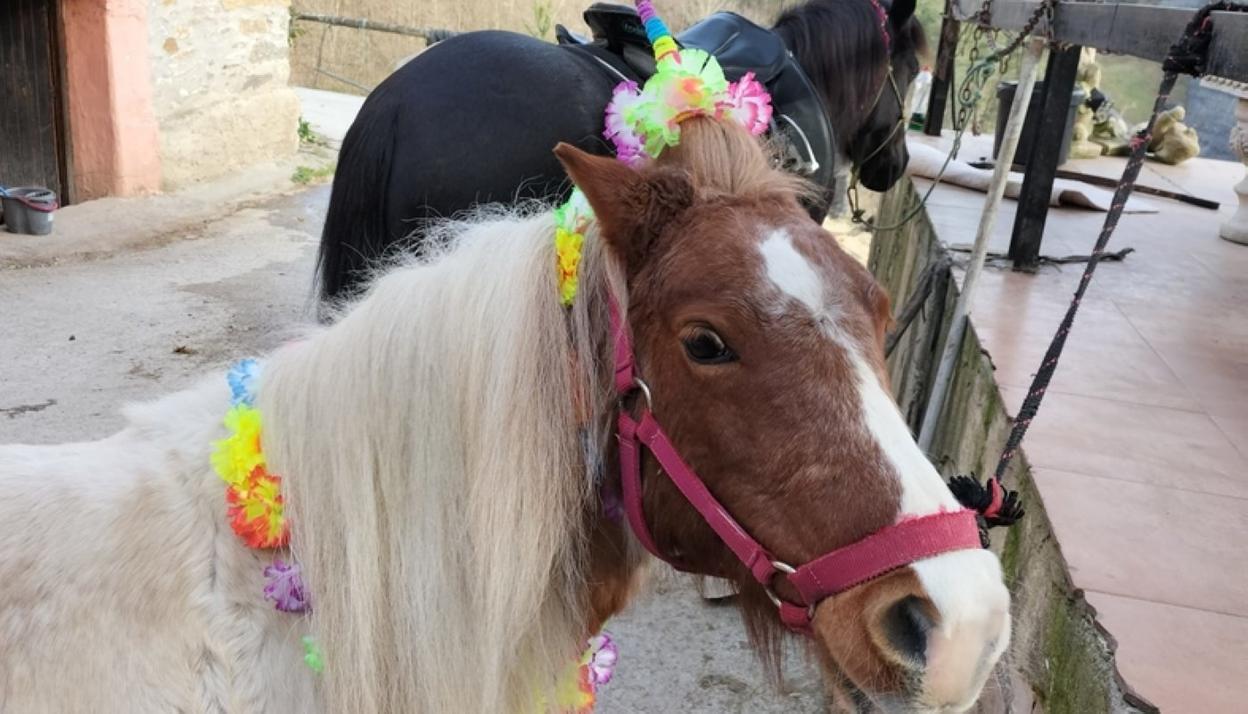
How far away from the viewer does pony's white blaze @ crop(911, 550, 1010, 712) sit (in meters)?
1.18

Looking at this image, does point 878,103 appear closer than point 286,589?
No

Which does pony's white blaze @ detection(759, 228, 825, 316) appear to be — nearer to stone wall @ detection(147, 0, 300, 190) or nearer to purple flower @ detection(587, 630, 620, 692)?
purple flower @ detection(587, 630, 620, 692)

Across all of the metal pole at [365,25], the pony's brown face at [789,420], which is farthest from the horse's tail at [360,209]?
the metal pole at [365,25]

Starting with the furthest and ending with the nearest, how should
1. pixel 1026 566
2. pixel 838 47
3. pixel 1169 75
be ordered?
pixel 838 47 < pixel 1026 566 < pixel 1169 75

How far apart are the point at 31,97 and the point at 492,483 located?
7531 mm

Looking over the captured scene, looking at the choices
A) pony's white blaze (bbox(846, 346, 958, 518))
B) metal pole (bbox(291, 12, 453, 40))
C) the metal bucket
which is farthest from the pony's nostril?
metal pole (bbox(291, 12, 453, 40))

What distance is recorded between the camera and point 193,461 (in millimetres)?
1491

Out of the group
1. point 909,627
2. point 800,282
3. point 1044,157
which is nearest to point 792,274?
point 800,282

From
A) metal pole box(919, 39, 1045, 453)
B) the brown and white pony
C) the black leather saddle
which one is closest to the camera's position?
the brown and white pony

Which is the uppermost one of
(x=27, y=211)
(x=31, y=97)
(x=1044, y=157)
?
(x=1044, y=157)

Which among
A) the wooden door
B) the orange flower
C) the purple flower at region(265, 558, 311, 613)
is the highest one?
the orange flower

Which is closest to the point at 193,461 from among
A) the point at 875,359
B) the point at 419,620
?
the point at 419,620

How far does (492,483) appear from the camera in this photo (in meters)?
1.39

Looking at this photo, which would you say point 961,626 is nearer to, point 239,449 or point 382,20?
point 239,449
